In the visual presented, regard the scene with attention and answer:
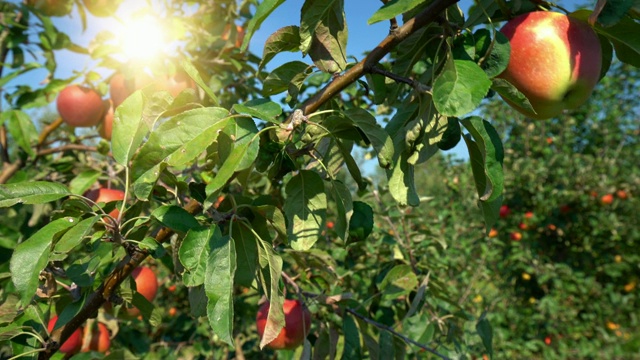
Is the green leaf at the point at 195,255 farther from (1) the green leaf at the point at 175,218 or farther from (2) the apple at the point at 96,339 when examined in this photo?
(2) the apple at the point at 96,339

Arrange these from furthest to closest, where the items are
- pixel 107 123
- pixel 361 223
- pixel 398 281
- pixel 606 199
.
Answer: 1. pixel 606 199
2. pixel 107 123
3. pixel 398 281
4. pixel 361 223

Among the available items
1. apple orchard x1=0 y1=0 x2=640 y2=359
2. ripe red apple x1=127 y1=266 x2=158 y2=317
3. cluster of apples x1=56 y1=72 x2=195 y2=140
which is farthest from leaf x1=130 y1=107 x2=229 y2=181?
cluster of apples x1=56 y1=72 x2=195 y2=140

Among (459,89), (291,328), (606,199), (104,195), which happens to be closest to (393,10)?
(459,89)

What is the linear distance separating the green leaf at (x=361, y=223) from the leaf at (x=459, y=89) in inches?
10.8

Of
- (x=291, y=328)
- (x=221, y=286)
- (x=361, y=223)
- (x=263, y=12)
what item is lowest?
(x=291, y=328)

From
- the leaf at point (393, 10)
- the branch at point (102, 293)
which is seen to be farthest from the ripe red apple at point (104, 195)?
the leaf at point (393, 10)

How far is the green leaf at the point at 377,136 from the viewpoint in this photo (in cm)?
58

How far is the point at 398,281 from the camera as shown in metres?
1.12

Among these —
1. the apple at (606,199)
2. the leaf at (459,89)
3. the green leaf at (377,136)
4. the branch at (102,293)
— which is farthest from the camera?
the apple at (606,199)

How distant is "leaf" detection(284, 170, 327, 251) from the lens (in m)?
0.66

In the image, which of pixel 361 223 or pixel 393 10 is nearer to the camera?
pixel 393 10

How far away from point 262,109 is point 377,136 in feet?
0.49

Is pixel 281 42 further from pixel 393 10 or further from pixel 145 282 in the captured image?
pixel 145 282

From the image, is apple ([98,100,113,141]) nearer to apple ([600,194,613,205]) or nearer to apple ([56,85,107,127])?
apple ([56,85,107,127])
